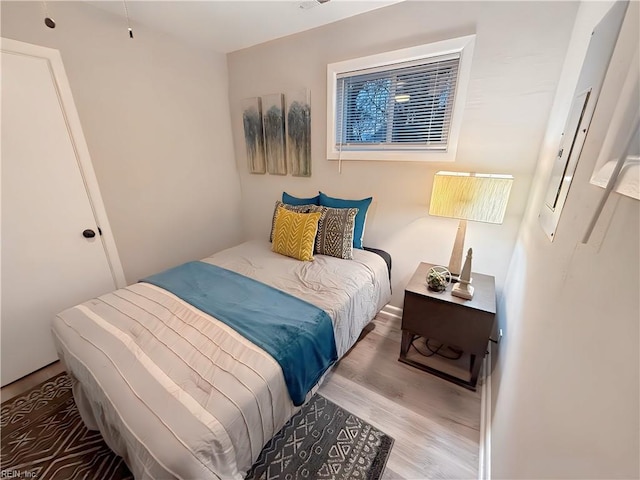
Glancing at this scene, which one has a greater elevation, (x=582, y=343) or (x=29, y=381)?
(x=582, y=343)

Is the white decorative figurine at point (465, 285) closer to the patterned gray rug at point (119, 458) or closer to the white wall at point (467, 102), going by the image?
the white wall at point (467, 102)

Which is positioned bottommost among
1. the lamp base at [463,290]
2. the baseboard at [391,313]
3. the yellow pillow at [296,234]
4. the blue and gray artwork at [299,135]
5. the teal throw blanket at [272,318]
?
the baseboard at [391,313]

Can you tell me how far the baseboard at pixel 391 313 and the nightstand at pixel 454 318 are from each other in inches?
20.8

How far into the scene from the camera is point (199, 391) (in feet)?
3.23

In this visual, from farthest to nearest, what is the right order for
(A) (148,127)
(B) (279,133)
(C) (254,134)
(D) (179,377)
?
1. (C) (254,134)
2. (B) (279,133)
3. (A) (148,127)
4. (D) (179,377)

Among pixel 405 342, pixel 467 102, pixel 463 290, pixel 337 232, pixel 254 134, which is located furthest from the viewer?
pixel 254 134

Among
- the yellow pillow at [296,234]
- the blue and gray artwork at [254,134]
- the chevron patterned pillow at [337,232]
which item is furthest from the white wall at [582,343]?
the blue and gray artwork at [254,134]

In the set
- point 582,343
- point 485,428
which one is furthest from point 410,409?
point 582,343

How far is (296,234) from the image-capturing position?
2125 mm

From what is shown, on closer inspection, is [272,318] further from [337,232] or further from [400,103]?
[400,103]

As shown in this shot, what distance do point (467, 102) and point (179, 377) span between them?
2.31 meters

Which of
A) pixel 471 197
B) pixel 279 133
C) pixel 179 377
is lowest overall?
pixel 179 377

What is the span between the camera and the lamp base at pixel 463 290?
62.6 inches

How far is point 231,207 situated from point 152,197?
0.92 m
